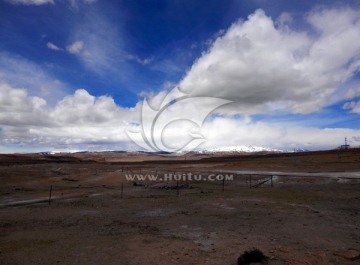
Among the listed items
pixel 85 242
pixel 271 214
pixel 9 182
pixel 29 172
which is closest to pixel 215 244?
pixel 85 242

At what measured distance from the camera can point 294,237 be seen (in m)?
12.5

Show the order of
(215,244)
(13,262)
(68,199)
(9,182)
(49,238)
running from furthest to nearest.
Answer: (9,182) < (68,199) < (49,238) < (215,244) < (13,262)

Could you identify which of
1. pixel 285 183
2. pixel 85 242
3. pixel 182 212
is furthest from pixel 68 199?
pixel 285 183

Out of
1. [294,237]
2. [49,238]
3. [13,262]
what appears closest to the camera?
[13,262]

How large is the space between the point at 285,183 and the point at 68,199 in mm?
22531

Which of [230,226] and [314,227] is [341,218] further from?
[230,226]

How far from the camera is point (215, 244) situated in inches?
463

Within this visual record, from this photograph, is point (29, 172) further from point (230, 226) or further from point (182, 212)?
point (230, 226)

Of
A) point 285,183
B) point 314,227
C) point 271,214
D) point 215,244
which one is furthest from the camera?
point 285,183

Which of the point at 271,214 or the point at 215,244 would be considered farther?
the point at 271,214

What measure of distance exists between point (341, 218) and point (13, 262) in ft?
49.0

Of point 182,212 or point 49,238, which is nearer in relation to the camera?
point 49,238

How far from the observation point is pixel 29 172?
49750 millimetres

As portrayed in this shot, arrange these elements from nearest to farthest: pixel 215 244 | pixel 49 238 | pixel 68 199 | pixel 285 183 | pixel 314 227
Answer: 1. pixel 215 244
2. pixel 49 238
3. pixel 314 227
4. pixel 68 199
5. pixel 285 183
